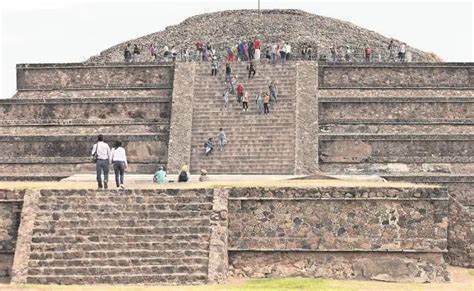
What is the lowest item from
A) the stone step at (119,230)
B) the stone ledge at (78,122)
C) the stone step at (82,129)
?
the stone step at (119,230)

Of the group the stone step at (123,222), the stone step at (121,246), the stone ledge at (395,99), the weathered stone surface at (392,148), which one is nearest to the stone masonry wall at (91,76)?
the stone ledge at (395,99)

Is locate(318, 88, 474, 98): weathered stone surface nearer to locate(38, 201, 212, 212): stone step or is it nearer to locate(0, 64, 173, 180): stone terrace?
locate(0, 64, 173, 180): stone terrace

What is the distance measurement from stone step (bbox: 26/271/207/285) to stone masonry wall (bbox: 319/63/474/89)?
16048 mm

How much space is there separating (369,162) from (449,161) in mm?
2335

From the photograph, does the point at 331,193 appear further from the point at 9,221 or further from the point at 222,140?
the point at 222,140

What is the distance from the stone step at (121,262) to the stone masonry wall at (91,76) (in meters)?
15.3

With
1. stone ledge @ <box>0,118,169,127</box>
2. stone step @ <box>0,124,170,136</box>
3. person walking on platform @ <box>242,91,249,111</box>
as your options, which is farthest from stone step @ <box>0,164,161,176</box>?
person walking on platform @ <box>242,91,249,111</box>

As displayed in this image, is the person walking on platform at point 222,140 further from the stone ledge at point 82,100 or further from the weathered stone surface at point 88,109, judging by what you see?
the stone ledge at point 82,100

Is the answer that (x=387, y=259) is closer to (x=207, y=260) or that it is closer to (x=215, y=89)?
(x=207, y=260)

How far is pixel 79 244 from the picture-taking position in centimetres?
1638

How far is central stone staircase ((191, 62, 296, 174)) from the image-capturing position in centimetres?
2664

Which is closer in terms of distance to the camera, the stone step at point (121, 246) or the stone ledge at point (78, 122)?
the stone step at point (121, 246)

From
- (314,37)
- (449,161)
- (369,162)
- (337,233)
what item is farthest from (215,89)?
(337,233)

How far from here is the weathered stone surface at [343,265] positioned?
17031 mm
